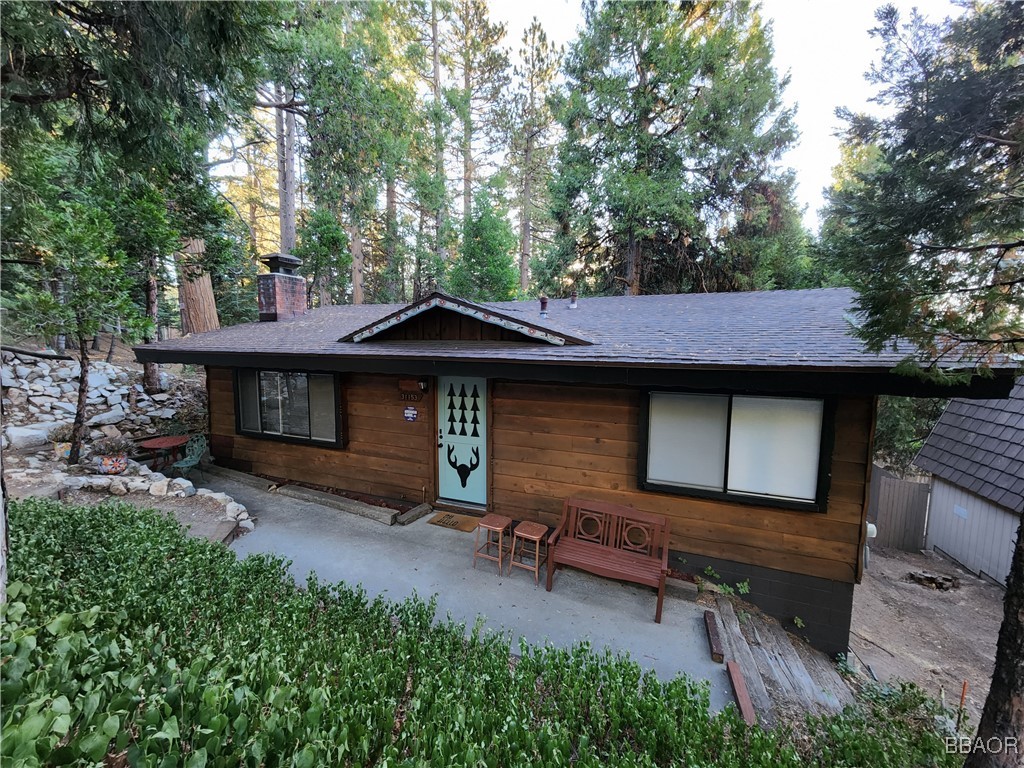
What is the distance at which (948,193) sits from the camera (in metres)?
2.69

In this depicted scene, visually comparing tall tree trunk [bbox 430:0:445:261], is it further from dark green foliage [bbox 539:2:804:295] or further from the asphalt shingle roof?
the asphalt shingle roof

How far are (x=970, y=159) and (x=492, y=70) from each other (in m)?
20.4

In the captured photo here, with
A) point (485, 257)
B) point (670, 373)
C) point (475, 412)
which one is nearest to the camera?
point (670, 373)

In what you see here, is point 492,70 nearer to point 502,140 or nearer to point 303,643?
point 502,140

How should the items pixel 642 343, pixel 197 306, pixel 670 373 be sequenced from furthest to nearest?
pixel 197 306, pixel 642 343, pixel 670 373

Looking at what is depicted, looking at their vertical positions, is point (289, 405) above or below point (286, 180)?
below

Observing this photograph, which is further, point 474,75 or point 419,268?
point 474,75

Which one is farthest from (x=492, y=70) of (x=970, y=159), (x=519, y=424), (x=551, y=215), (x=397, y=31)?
(x=970, y=159)

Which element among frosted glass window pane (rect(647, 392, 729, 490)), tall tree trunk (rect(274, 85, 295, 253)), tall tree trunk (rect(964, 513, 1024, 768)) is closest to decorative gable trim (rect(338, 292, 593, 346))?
frosted glass window pane (rect(647, 392, 729, 490))

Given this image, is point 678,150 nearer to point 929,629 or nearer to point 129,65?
point 929,629

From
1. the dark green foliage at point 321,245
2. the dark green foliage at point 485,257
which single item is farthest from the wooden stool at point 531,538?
the dark green foliage at point 321,245

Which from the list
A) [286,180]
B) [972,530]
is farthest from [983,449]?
[286,180]

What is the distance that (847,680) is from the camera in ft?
12.3

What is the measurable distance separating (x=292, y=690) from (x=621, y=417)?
12.4 feet
